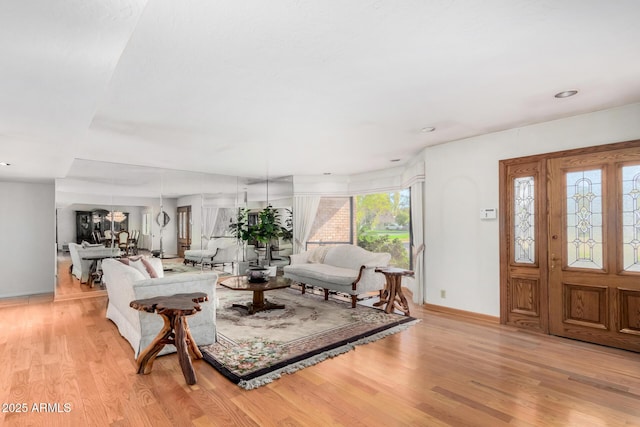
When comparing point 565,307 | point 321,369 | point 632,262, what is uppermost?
point 632,262

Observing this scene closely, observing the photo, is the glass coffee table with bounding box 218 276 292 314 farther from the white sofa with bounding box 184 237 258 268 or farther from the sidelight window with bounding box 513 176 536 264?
the sidelight window with bounding box 513 176 536 264

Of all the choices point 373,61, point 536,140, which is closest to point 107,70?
point 373,61

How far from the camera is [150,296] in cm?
310

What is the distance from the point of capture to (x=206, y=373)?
283 cm

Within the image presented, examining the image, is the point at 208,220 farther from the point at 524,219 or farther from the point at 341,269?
the point at 524,219

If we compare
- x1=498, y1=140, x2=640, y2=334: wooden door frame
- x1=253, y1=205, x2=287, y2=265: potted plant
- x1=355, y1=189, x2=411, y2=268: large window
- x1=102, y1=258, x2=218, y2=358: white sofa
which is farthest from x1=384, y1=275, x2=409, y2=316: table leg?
x1=253, y1=205, x2=287, y2=265: potted plant

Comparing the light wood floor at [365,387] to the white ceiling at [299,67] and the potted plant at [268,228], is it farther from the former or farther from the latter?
the potted plant at [268,228]

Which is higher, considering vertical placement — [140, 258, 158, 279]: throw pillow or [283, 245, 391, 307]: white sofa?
[140, 258, 158, 279]: throw pillow

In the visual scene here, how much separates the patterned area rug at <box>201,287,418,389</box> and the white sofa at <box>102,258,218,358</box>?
0.24 metres

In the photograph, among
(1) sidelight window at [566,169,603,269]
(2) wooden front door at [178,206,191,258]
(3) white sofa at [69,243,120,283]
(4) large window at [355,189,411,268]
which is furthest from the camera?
(2) wooden front door at [178,206,191,258]

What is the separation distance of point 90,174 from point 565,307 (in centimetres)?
730

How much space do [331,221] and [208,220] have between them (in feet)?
9.03

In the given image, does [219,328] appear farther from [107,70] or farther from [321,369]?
[107,70]

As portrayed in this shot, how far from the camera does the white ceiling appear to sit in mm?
1713
